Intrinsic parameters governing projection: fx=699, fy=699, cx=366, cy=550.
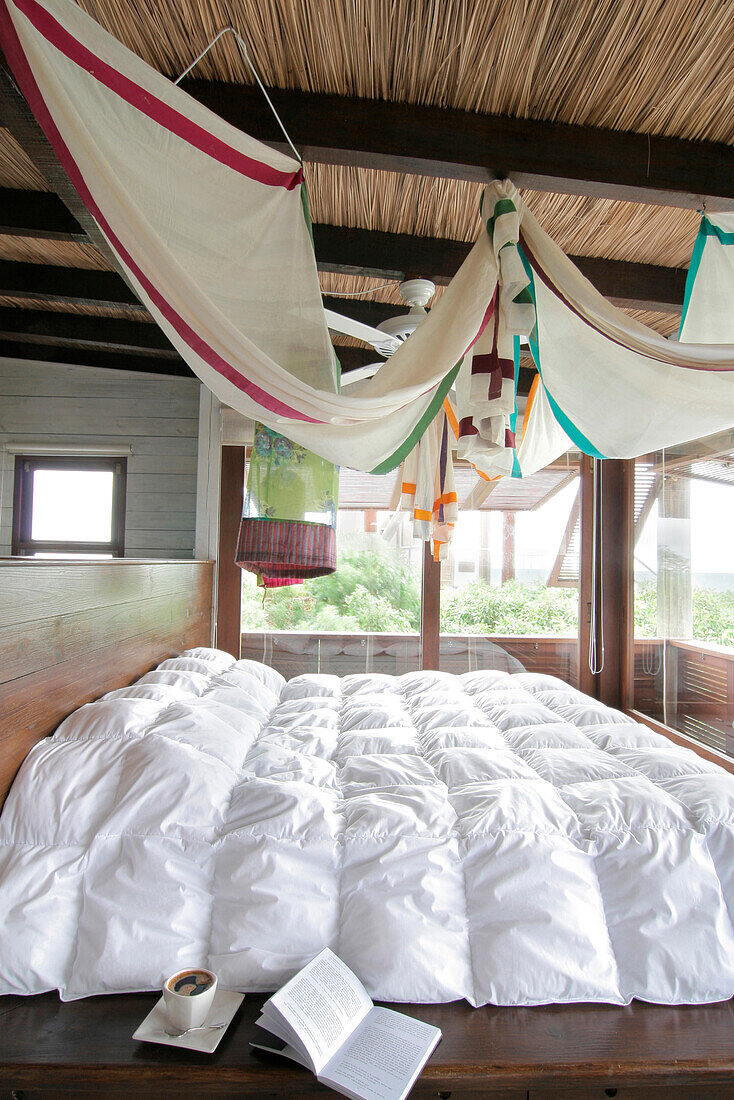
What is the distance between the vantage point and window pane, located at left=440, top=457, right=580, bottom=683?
4.58 m

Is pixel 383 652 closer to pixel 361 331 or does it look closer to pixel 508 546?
pixel 508 546

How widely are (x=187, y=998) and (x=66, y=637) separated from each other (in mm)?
1026

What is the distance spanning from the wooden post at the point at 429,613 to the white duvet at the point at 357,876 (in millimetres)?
2804

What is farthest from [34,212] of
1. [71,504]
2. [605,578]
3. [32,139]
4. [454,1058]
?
[605,578]

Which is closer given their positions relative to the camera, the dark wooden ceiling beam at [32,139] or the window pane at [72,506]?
the dark wooden ceiling beam at [32,139]

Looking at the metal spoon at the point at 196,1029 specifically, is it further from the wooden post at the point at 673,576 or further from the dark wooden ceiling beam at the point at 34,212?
the wooden post at the point at 673,576

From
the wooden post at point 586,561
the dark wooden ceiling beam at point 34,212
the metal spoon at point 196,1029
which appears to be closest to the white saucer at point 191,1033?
the metal spoon at point 196,1029

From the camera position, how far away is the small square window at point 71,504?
13.6 feet

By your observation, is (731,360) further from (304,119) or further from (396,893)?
(396,893)

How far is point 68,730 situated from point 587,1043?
1.31m


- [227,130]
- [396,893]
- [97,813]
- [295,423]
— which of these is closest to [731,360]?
[295,423]

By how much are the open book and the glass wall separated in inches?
109

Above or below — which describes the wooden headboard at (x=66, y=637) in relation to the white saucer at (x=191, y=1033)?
above

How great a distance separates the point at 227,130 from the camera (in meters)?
1.44
